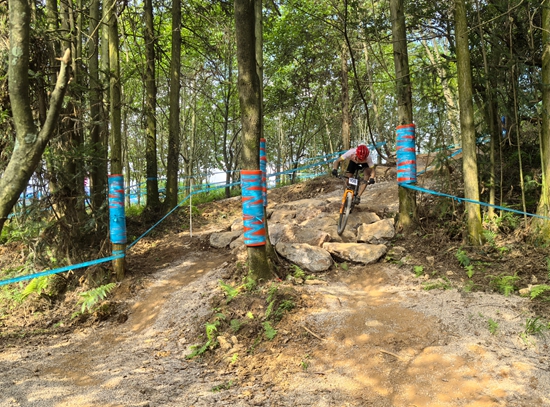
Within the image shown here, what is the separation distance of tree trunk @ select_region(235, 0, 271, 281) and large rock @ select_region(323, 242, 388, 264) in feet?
4.91

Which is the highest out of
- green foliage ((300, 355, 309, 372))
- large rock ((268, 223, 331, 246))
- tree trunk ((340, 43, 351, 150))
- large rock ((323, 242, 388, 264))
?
tree trunk ((340, 43, 351, 150))

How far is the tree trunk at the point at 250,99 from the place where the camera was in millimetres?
5074

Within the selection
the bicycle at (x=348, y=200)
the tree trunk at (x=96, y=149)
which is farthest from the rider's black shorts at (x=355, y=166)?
the tree trunk at (x=96, y=149)

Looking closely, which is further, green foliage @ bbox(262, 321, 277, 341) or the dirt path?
green foliage @ bbox(262, 321, 277, 341)

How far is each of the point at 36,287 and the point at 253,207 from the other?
3.97 m

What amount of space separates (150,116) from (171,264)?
4.73 meters

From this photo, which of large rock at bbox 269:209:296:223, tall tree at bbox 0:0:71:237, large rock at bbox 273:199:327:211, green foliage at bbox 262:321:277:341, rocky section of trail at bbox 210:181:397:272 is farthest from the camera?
large rock at bbox 273:199:327:211

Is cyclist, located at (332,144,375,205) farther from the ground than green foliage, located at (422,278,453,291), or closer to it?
farther from the ground

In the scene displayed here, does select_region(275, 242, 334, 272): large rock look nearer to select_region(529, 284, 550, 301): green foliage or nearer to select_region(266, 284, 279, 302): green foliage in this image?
select_region(266, 284, 279, 302): green foliage

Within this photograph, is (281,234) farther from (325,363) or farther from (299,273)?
(325,363)

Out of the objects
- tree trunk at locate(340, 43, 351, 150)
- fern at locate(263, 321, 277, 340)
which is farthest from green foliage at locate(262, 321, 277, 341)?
tree trunk at locate(340, 43, 351, 150)

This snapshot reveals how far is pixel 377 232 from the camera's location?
6.64 metres

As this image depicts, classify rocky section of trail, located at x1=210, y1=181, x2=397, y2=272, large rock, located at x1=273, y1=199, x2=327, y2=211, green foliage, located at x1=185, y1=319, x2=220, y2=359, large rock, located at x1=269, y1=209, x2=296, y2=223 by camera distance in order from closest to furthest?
green foliage, located at x1=185, y1=319, x2=220, y2=359, rocky section of trail, located at x1=210, y1=181, x2=397, y2=272, large rock, located at x1=269, y1=209, x2=296, y2=223, large rock, located at x1=273, y1=199, x2=327, y2=211

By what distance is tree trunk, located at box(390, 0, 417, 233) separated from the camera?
637 cm
